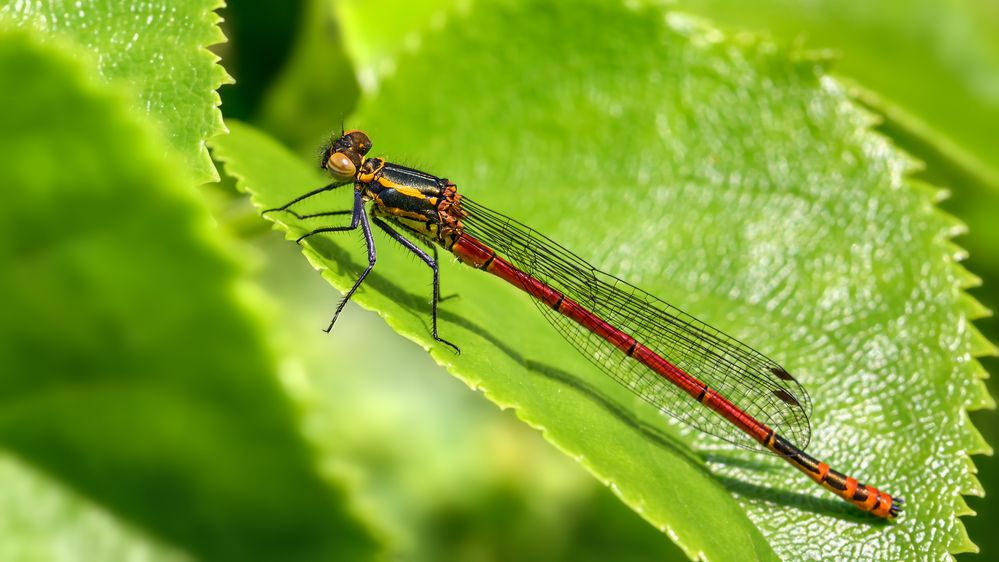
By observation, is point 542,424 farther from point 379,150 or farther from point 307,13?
point 307,13

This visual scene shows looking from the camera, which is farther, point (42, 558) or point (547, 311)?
point (547, 311)

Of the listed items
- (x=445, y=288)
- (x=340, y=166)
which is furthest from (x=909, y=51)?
(x=340, y=166)

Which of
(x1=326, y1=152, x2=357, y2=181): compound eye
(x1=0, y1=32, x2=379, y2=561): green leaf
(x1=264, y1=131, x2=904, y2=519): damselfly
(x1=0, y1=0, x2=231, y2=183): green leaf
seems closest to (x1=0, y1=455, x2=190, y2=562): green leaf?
(x1=0, y1=32, x2=379, y2=561): green leaf

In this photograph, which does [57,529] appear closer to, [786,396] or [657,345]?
Result: [786,396]

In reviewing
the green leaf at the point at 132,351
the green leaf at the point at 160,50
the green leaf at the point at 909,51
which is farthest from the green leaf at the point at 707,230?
the green leaf at the point at 132,351

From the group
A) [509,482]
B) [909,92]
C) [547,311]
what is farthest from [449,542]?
[909,92]

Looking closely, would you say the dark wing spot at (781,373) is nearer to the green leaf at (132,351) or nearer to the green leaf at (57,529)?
the green leaf at (132,351)

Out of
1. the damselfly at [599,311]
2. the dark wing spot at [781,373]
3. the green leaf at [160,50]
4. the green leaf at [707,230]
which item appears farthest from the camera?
the damselfly at [599,311]
